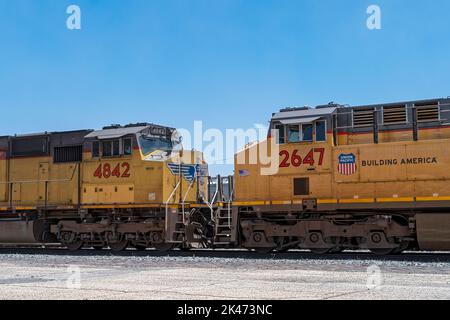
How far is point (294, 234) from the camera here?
621 inches

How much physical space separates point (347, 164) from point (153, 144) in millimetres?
6605

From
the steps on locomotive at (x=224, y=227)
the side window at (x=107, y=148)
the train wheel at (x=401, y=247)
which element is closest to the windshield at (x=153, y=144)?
the side window at (x=107, y=148)

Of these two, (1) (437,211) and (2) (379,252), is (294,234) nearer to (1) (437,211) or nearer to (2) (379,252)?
(2) (379,252)

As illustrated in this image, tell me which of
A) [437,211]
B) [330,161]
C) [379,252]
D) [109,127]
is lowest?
[379,252]

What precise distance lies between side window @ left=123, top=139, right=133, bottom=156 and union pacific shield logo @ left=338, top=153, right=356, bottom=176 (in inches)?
270

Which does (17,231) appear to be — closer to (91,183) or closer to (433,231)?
(91,183)

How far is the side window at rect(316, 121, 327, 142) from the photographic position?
51.2 ft

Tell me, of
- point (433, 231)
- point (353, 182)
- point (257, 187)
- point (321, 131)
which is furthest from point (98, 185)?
point (433, 231)

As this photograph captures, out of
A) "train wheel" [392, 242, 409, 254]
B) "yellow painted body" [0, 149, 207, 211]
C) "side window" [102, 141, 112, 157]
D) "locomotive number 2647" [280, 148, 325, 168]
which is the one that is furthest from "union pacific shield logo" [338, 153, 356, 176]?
"side window" [102, 141, 112, 157]

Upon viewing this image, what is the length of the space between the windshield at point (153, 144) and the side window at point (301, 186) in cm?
506

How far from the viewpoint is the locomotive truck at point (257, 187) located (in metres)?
14.7

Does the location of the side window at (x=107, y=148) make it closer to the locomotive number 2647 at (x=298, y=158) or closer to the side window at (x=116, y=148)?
the side window at (x=116, y=148)
